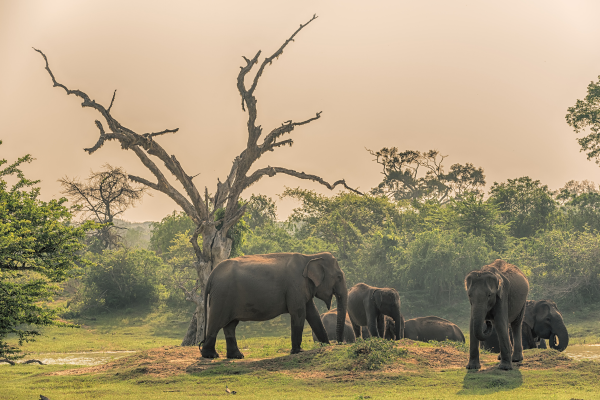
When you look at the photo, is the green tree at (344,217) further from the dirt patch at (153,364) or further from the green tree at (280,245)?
the dirt patch at (153,364)

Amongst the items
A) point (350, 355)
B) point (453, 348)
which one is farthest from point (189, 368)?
point (453, 348)

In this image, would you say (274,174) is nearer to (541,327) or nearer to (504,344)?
(541,327)

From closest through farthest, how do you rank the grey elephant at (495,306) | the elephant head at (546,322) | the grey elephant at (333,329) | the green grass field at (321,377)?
the green grass field at (321,377)
the grey elephant at (495,306)
the elephant head at (546,322)
the grey elephant at (333,329)

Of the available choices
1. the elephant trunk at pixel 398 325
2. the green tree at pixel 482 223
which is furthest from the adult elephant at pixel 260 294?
the green tree at pixel 482 223

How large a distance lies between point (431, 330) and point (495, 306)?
8337 mm

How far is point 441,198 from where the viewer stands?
2635 inches

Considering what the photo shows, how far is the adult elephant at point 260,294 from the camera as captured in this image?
15.8 meters

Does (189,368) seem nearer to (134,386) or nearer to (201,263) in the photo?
(134,386)

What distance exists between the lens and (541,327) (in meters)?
18.6

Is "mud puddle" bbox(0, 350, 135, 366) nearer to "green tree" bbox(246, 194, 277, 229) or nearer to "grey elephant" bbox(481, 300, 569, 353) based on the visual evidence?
"grey elephant" bbox(481, 300, 569, 353)

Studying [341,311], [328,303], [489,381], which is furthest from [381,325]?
[489,381]

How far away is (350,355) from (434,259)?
78.2ft

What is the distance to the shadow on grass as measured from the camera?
11078 millimetres

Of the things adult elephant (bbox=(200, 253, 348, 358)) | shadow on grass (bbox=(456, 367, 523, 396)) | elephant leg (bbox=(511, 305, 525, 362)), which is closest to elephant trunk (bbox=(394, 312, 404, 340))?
adult elephant (bbox=(200, 253, 348, 358))
